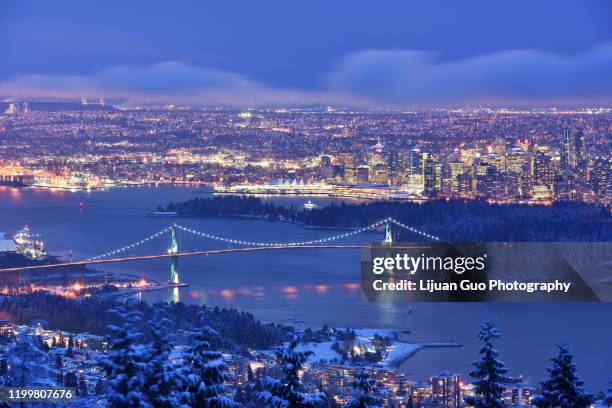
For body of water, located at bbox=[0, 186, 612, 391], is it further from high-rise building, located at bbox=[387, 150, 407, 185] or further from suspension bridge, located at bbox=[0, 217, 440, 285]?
high-rise building, located at bbox=[387, 150, 407, 185]

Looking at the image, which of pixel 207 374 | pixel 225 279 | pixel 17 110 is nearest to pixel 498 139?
pixel 17 110

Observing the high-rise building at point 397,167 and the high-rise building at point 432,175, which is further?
the high-rise building at point 397,167

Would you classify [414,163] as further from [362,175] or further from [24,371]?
[24,371]

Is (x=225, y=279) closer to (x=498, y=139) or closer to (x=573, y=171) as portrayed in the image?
(x=573, y=171)

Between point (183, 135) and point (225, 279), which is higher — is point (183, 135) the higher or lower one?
the higher one

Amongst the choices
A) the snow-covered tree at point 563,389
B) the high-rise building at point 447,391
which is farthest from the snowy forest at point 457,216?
the snow-covered tree at point 563,389

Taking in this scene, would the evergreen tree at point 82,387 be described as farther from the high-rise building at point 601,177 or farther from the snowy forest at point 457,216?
the high-rise building at point 601,177

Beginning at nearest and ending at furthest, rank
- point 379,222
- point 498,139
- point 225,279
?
A: point 225,279, point 379,222, point 498,139
